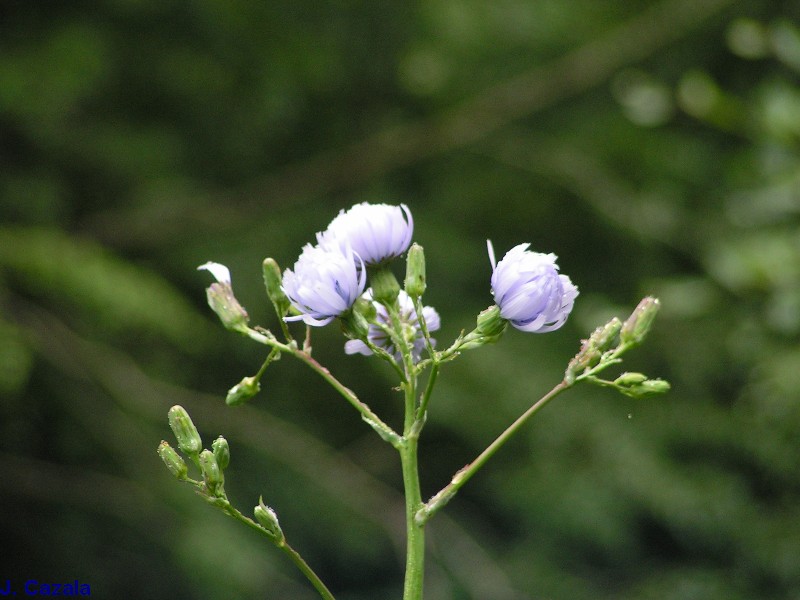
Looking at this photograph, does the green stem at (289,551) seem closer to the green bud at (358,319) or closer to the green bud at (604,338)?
the green bud at (358,319)

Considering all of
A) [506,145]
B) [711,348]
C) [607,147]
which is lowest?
[711,348]

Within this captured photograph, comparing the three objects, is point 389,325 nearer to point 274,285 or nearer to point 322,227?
point 274,285

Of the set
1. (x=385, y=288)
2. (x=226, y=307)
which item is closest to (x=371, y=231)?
(x=385, y=288)

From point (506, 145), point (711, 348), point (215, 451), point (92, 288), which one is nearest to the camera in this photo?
point (215, 451)

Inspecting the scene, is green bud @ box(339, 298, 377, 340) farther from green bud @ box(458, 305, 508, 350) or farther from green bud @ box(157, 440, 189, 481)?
green bud @ box(157, 440, 189, 481)

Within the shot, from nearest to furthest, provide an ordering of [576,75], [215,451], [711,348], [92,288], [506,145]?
[215,451]
[92,288]
[711,348]
[576,75]
[506,145]

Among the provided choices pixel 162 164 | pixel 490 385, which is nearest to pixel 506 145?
pixel 490 385

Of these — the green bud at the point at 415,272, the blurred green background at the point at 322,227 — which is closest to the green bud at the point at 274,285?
the green bud at the point at 415,272

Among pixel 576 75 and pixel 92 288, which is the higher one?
pixel 576 75

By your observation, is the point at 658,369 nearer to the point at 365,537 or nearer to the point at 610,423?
the point at 610,423
